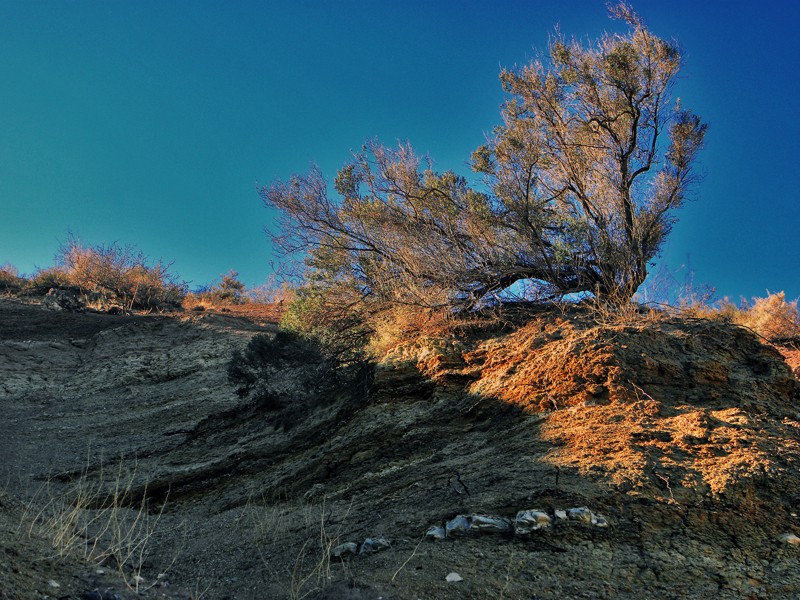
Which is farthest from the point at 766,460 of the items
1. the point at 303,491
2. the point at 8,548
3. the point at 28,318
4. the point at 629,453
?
the point at 28,318

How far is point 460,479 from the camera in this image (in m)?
6.08

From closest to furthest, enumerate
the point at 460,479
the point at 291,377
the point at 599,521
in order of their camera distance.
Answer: the point at 599,521 → the point at 460,479 → the point at 291,377

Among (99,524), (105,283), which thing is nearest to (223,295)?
(105,283)

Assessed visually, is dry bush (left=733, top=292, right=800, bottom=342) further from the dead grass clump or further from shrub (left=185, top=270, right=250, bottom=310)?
shrub (left=185, top=270, right=250, bottom=310)

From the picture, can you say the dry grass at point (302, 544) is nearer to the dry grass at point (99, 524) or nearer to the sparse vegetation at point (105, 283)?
the dry grass at point (99, 524)

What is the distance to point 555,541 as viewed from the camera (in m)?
4.66

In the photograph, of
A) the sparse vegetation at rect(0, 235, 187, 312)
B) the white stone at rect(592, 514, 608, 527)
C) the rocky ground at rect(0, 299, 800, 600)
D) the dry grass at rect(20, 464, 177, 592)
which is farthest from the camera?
the sparse vegetation at rect(0, 235, 187, 312)

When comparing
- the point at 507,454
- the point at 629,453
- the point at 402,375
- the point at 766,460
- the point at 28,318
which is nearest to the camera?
the point at 766,460

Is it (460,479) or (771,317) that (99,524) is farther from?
(771,317)

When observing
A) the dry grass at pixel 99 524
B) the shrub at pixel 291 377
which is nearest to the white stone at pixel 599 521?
the dry grass at pixel 99 524

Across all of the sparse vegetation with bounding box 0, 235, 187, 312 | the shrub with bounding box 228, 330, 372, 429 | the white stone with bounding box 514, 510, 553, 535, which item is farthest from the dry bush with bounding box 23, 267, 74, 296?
the white stone with bounding box 514, 510, 553, 535

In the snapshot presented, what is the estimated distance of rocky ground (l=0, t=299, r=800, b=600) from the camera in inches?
172

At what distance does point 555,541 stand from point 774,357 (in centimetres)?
461

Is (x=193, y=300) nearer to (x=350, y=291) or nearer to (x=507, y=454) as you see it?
(x=350, y=291)
